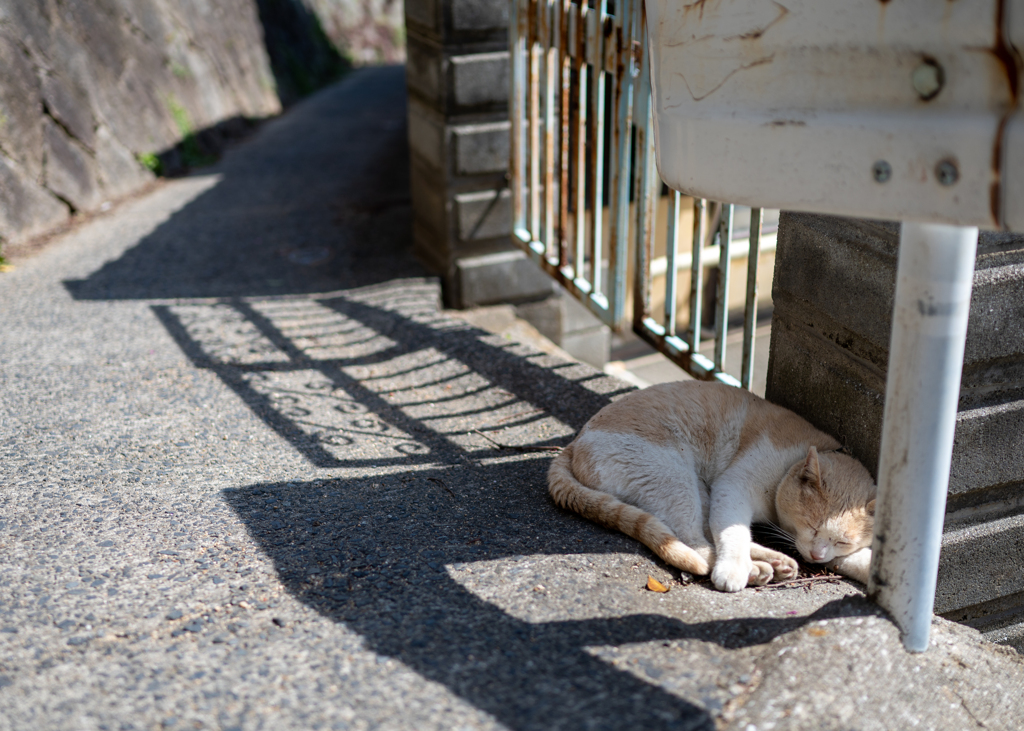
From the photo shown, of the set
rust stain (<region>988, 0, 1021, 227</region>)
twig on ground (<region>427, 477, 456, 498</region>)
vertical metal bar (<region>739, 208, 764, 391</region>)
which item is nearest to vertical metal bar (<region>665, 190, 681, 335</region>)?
vertical metal bar (<region>739, 208, 764, 391</region>)

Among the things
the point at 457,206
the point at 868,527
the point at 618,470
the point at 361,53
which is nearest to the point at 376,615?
the point at 618,470

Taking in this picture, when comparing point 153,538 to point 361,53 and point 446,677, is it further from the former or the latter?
point 361,53

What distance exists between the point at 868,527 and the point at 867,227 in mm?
963

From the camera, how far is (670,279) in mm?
3803

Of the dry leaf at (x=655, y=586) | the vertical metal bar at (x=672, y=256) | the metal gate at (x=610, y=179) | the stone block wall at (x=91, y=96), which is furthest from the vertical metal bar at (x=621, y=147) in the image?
the stone block wall at (x=91, y=96)

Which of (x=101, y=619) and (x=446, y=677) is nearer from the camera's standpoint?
(x=446, y=677)

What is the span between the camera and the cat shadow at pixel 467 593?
80.0 inches

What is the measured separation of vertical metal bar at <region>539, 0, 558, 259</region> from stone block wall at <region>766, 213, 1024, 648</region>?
190cm

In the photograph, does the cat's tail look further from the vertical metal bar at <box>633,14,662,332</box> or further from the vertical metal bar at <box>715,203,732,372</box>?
the vertical metal bar at <box>633,14,662,332</box>

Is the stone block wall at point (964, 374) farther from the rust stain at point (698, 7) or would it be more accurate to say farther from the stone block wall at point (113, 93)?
the stone block wall at point (113, 93)

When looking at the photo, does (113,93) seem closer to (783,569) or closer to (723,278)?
(723,278)

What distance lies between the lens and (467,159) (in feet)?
17.3

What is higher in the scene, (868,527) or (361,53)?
(361,53)

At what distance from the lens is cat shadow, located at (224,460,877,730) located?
2031mm
